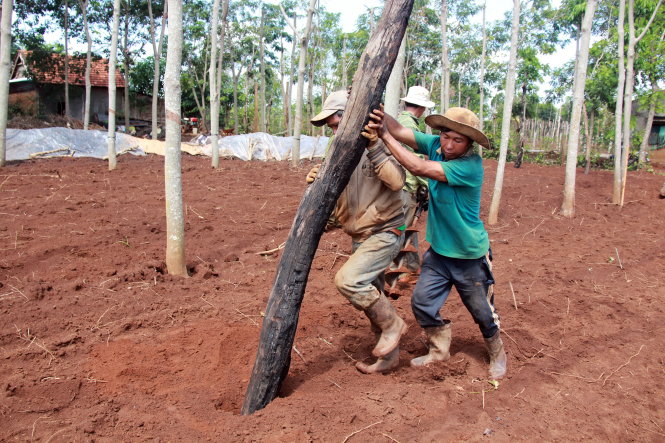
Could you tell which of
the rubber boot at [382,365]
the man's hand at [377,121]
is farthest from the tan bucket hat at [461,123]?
the rubber boot at [382,365]

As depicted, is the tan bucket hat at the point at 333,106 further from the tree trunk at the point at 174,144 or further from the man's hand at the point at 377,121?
the tree trunk at the point at 174,144

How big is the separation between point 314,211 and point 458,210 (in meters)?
0.97

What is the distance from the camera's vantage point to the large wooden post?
271 cm

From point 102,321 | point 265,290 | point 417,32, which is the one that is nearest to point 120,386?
point 102,321

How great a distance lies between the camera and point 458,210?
313 cm

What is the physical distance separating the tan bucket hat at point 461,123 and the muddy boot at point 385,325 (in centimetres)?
121

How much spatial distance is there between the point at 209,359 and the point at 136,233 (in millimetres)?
3509

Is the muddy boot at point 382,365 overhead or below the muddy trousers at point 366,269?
below

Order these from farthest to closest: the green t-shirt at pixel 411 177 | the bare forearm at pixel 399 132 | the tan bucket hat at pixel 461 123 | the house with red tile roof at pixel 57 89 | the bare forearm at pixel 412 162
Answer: the house with red tile roof at pixel 57 89 < the green t-shirt at pixel 411 177 < the bare forearm at pixel 399 132 < the tan bucket hat at pixel 461 123 < the bare forearm at pixel 412 162

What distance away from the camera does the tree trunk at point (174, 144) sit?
4688mm

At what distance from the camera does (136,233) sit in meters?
6.44

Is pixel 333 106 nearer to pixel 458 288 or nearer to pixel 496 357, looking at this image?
pixel 458 288

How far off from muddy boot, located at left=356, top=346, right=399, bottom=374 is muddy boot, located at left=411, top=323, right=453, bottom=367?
151mm

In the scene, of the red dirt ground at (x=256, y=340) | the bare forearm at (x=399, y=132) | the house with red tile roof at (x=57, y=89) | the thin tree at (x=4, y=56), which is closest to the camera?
the red dirt ground at (x=256, y=340)
